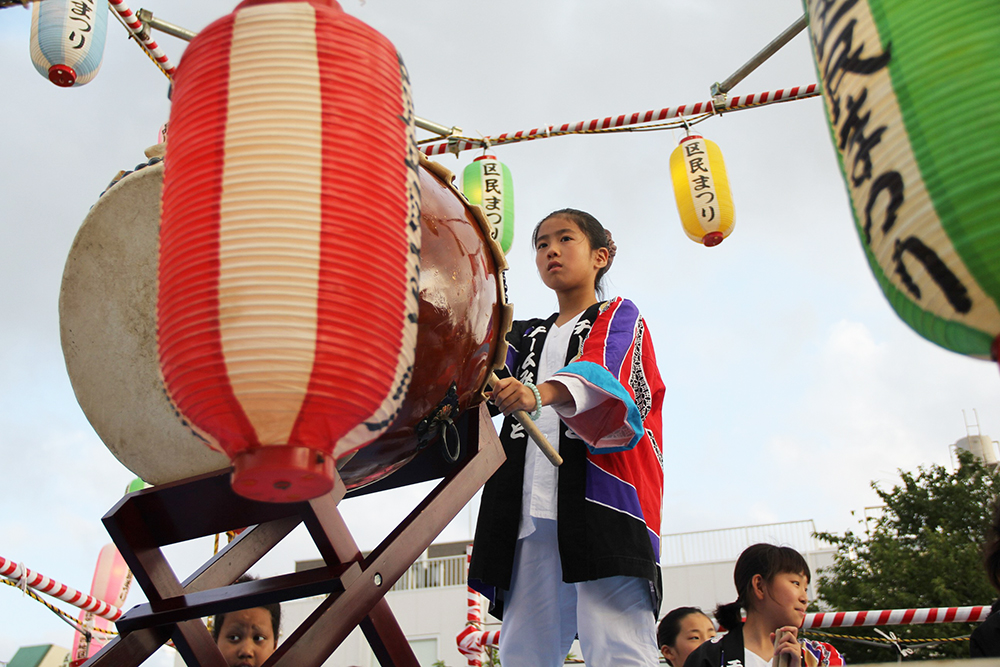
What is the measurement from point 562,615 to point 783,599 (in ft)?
3.53

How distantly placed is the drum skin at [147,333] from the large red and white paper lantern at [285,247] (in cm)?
45

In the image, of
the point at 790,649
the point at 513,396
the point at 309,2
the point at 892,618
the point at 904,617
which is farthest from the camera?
the point at 892,618

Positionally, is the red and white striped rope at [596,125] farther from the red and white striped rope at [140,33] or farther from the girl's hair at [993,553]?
the girl's hair at [993,553]

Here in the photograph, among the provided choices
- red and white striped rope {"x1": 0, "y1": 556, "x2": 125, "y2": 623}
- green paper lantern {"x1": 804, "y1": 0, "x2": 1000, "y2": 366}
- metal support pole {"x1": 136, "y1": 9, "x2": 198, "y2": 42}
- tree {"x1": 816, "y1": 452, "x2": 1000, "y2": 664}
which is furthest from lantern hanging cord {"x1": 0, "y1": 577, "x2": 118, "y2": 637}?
tree {"x1": 816, "y1": 452, "x2": 1000, "y2": 664}

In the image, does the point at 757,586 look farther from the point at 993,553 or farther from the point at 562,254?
the point at 562,254

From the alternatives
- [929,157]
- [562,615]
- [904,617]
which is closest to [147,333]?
[562,615]

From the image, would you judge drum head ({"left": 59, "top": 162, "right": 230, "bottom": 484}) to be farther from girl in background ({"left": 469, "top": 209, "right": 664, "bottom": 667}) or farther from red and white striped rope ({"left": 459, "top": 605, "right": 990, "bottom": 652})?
red and white striped rope ({"left": 459, "top": 605, "right": 990, "bottom": 652})

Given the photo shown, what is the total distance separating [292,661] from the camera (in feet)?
4.20

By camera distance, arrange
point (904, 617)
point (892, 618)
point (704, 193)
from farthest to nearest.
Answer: point (704, 193)
point (892, 618)
point (904, 617)

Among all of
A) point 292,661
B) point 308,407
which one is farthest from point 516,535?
point 308,407

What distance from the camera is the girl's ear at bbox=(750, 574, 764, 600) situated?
2.72 metres

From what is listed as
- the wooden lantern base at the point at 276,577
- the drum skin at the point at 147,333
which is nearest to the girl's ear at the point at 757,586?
the wooden lantern base at the point at 276,577

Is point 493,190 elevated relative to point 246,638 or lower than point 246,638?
elevated

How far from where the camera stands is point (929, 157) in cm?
76
